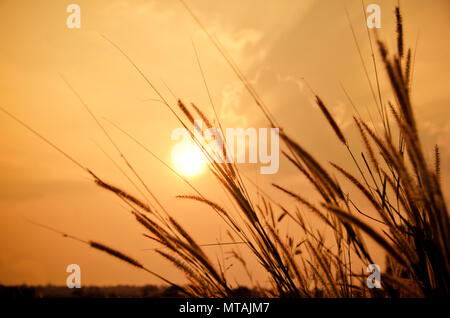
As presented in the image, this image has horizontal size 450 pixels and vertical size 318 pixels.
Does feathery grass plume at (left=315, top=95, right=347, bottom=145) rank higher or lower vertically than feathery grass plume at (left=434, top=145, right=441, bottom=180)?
higher

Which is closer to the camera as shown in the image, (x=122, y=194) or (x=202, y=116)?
(x=122, y=194)

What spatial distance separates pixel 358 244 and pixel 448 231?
326 millimetres

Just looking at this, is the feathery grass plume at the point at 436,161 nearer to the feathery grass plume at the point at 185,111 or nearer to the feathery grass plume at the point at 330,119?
the feathery grass plume at the point at 330,119

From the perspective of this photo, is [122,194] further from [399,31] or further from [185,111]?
[399,31]

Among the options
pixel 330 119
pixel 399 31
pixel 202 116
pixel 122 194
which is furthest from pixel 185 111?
pixel 399 31

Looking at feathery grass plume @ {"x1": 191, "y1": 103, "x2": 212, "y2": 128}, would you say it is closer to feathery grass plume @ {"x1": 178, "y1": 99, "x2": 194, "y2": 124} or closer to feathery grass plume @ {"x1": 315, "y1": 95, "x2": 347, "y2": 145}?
feathery grass plume @ {"x1": 178, "y1": 99, "x2": 194, "y2": 124}

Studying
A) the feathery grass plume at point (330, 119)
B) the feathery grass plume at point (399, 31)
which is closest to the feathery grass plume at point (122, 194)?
the feathery grass plume at point (330, 119)

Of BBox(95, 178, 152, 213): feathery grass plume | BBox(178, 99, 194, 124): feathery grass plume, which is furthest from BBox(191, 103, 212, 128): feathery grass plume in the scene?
BBox(95, 178, 152, 213): feathery grass plume

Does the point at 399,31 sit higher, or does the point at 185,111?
the point at 399,31
